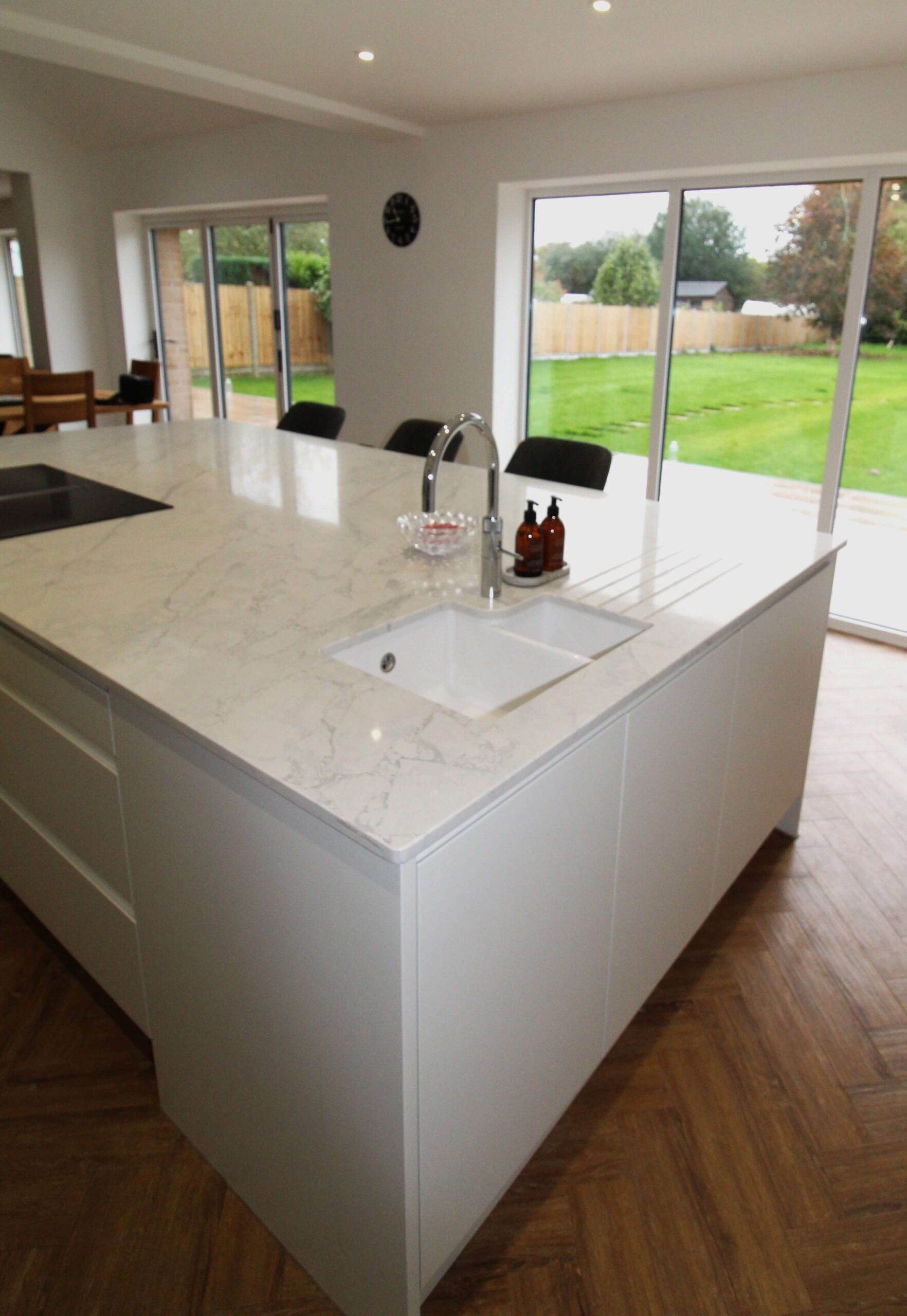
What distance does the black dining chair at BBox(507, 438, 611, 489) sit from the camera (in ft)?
10.2

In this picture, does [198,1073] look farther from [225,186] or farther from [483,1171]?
[225,186]

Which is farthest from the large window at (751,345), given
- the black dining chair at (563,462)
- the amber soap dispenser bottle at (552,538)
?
the amber soap dispenser bottle at (552,538)

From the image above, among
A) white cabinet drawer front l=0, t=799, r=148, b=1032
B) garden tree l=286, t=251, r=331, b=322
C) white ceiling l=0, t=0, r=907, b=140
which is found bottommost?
white cabinet drawer front l=0, t=799, r=148, b=1032

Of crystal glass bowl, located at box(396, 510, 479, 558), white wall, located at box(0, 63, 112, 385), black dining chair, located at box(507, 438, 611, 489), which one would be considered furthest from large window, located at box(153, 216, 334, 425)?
crystal glass bowl, located at box(396, 510, 479, 558)

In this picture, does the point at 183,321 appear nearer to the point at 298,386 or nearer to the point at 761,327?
the point at 298,386

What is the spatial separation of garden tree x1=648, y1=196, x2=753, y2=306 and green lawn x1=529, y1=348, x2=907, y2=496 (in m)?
0.35

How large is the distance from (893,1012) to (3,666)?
2.06 m

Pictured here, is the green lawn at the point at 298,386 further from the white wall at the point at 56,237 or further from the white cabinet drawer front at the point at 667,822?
the white cabinet drawer front at the point at 667,822

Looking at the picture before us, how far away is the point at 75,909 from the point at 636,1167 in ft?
3.94

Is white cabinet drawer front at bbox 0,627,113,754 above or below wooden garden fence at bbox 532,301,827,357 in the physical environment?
below

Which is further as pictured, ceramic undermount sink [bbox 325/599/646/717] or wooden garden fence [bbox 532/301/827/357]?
wooden garden fence [bbox 532/301/827/357]

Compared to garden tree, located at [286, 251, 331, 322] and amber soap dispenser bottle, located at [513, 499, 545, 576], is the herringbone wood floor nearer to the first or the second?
amber soap dispenser bottle, located at [513, 499, 545, 576]

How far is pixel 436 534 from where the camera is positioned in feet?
6.88

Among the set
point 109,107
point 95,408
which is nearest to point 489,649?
point 95,408
